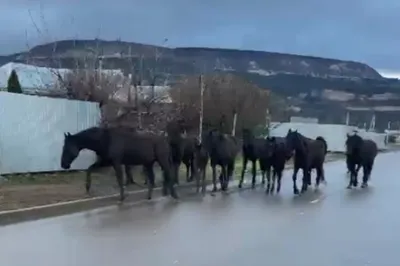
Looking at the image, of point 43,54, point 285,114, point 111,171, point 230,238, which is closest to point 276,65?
point 285,114

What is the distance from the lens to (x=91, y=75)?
103 feet

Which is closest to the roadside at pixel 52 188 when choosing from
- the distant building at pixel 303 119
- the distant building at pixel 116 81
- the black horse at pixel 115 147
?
the black horse at pixel 115 147

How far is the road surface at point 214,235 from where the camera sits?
12.1m

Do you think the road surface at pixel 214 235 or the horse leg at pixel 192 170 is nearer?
the road surface at pixel 214 235

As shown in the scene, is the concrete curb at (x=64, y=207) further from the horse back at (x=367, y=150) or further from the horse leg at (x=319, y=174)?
the horse back at (x=367, y=150)

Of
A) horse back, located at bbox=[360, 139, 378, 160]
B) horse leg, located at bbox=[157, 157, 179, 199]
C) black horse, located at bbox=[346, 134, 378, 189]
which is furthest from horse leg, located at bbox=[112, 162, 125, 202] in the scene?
horse back, located at bbox=[360, 139, 378, 160]

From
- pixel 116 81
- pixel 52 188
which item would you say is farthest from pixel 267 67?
pixel 52 188

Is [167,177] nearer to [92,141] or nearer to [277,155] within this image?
[92,141]

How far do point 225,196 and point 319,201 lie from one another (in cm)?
284

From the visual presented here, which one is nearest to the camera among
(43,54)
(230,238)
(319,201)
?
(230,238)

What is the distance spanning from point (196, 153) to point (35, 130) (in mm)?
4864

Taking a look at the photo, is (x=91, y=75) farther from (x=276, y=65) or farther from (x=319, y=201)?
(x=276, y=65)

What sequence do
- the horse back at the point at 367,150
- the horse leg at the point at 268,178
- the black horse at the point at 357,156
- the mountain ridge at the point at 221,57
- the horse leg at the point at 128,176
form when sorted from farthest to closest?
the mountain ridge at the point at 221,57, the horse back at the point at 367,150, the black horse at the point at 357,156, the horse leg at the point at 268,178, the horse leg at the point at 128,176

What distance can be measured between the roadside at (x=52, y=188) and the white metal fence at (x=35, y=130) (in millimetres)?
389
